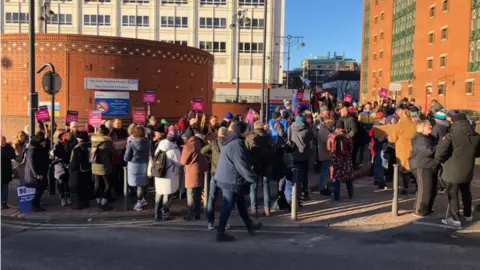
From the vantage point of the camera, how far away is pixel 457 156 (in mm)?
7520

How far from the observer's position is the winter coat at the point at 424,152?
25.9 feet

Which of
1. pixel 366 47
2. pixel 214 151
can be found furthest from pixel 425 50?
pixel 214 151

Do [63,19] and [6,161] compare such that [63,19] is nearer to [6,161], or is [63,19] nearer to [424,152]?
[6,161]

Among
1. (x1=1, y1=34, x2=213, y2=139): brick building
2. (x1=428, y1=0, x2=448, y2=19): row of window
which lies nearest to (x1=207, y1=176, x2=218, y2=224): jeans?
(x1=1, y1=34, x2=213, y2=139): brick building

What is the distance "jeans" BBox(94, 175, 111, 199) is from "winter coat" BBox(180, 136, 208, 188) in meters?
1.76

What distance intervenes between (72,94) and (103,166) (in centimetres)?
1670

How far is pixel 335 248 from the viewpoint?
6.52m

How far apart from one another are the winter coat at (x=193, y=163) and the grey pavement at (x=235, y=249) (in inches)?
34.9

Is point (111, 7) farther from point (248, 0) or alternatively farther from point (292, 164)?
point (292, 164)

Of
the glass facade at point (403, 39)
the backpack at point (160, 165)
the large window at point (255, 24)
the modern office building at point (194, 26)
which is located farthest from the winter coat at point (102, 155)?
the large window at point (255, 24)

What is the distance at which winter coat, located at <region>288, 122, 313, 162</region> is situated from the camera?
365 inches

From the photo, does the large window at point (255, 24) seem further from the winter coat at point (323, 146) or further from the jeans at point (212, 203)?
the jeans at point (212, 203)

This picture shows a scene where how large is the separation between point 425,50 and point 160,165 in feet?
154

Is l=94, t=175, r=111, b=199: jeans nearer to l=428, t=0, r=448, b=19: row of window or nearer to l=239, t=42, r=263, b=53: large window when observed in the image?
l=428, t=0, r=448, b=19: row of window
